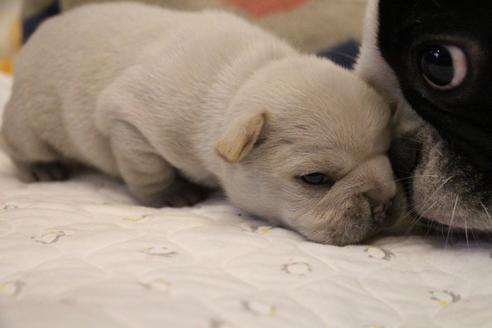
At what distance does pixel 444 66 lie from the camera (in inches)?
45.6

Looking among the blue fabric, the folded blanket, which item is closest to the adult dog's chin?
the folded blanket

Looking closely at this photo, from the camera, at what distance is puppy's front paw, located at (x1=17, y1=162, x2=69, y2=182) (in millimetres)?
2033

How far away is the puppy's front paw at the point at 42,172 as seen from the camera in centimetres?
203

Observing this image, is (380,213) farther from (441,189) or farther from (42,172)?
(42,172)

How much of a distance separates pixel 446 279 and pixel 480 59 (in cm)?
43

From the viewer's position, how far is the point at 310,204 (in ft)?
4.42

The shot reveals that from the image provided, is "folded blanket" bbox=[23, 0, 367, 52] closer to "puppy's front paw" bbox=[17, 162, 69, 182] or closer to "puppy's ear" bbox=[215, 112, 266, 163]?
"puppy's front paw" bbox=[17, 162, 69, 182]

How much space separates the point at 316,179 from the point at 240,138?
0.70ft

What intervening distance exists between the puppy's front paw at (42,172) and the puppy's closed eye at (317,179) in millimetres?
1082

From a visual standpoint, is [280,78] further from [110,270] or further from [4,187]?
[4,187]

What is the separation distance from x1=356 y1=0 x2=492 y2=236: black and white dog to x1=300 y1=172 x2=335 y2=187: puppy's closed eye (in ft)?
0.64

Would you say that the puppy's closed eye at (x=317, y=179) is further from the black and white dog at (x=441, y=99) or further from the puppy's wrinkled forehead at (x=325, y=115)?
the black and white dog at (x=441, y=99)

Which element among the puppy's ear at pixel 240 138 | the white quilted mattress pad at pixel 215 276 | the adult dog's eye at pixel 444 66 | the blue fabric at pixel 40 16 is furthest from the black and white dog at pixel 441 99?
the blue fabric at pixel 40 16

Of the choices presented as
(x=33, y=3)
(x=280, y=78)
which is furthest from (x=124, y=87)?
(x=33, y=3)
